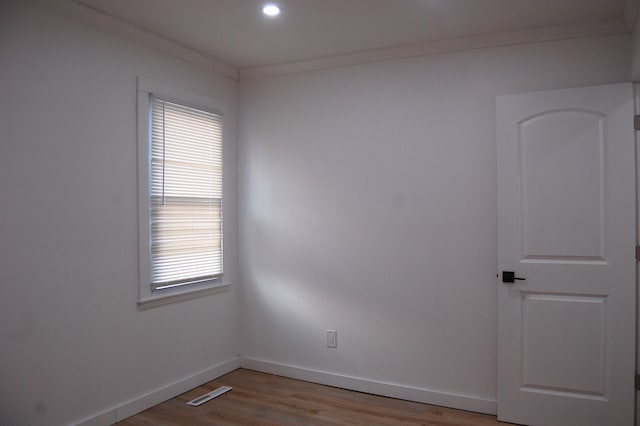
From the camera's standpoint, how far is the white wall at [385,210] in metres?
3.24

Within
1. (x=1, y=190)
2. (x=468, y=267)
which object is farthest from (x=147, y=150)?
(x=468, y=267)

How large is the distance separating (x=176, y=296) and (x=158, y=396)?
28.6 inches

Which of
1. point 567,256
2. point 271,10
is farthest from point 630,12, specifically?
point 271,10

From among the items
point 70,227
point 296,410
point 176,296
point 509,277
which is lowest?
point 296,410

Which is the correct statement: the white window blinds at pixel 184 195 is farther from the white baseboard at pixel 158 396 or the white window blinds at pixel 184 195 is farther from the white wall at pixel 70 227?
the white baseboard at pixel 158 396

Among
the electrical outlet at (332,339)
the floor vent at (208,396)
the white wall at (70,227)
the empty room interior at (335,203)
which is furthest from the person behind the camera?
the electrical outlet at (332,339)

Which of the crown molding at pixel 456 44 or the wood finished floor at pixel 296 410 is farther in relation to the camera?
the wood finished floor at pixel 296 410

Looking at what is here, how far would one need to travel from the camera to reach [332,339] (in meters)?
3.77

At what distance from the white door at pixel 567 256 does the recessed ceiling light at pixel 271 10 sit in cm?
161

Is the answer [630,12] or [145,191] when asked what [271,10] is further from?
[630,12]

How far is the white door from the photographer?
9.26 feet

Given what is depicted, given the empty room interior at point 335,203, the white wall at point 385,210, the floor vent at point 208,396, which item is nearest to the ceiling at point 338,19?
the empty room interior at point 335,203

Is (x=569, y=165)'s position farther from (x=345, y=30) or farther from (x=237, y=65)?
(x=237, y=65)

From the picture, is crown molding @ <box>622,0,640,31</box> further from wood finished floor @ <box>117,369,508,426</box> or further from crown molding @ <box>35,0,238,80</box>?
crown molding @ <box>35,0,238,80</box>
